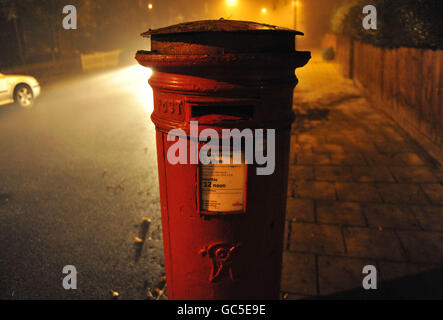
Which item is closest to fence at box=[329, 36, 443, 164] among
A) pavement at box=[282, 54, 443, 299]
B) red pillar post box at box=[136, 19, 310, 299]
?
pavement at box=[282, 54, 443, 299]

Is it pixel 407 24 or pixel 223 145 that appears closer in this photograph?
pixel 223 145

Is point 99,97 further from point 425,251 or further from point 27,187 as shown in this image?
point 425,251

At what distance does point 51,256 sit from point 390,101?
8274 mm

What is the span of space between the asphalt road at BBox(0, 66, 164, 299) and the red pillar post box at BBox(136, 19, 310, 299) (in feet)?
4.47

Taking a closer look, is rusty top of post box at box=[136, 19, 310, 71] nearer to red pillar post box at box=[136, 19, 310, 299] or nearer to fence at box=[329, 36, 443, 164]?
red pillar post box at box=[136, 19, 310, 299]

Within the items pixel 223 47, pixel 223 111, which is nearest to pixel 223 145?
pixel 223 111

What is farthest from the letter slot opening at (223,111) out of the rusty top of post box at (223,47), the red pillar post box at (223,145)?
the rusty top of post box at (223,47)

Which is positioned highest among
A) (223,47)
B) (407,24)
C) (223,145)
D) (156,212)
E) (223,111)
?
(407,24)

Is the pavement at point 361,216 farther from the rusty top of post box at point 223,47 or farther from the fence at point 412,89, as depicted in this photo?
the rusty top of post box at point 223,47

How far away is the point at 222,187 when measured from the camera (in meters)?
1.81

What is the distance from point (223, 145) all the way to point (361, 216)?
305cm

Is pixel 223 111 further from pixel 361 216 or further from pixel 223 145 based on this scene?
pixel 361 216

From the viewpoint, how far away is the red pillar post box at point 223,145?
161cm
